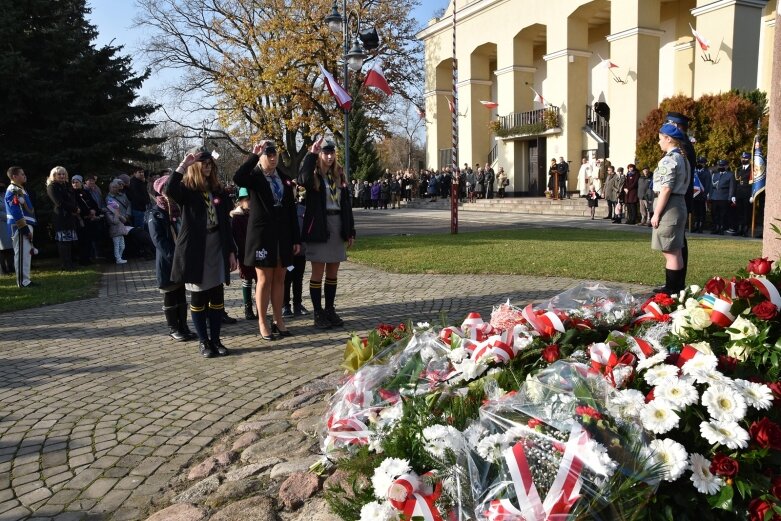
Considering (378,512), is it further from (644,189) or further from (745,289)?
(644,189)

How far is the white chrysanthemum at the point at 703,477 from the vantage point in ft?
7.22

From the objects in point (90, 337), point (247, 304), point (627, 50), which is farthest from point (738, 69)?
point (90, 337)

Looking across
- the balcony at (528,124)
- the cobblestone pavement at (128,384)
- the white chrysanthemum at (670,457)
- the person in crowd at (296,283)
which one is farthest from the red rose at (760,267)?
the balcony at (528,124)

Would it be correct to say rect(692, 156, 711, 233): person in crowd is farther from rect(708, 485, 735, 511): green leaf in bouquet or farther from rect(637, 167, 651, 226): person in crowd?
rect(708, 485, 735, 511): green leaf in bouquet

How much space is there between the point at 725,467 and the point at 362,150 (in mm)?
36439

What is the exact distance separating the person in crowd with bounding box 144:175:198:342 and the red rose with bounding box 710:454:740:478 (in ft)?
17.2

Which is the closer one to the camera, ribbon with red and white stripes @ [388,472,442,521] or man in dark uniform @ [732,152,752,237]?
ribbon with red and white stripes @ [388,472,442,521]

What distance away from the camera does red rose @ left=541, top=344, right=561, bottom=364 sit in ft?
9.55

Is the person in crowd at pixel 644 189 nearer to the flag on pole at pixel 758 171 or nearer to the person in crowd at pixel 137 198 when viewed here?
the flag on pole at pixel 758 171

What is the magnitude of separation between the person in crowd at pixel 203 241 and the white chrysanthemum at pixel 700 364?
429cm

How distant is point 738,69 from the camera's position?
21.3m

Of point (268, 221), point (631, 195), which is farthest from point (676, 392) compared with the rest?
point (631, 195)

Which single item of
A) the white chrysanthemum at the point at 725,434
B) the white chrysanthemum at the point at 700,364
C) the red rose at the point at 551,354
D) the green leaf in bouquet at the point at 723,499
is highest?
the white chrysanthemum at the point at 700,364

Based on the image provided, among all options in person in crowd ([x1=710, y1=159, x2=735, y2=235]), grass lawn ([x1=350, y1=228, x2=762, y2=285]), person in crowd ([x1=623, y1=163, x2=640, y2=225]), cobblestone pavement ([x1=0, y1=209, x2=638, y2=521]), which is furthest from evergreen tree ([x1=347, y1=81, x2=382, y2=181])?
cobblestone pavement ([x1=0, y1=209, x2=638, y2=521])
